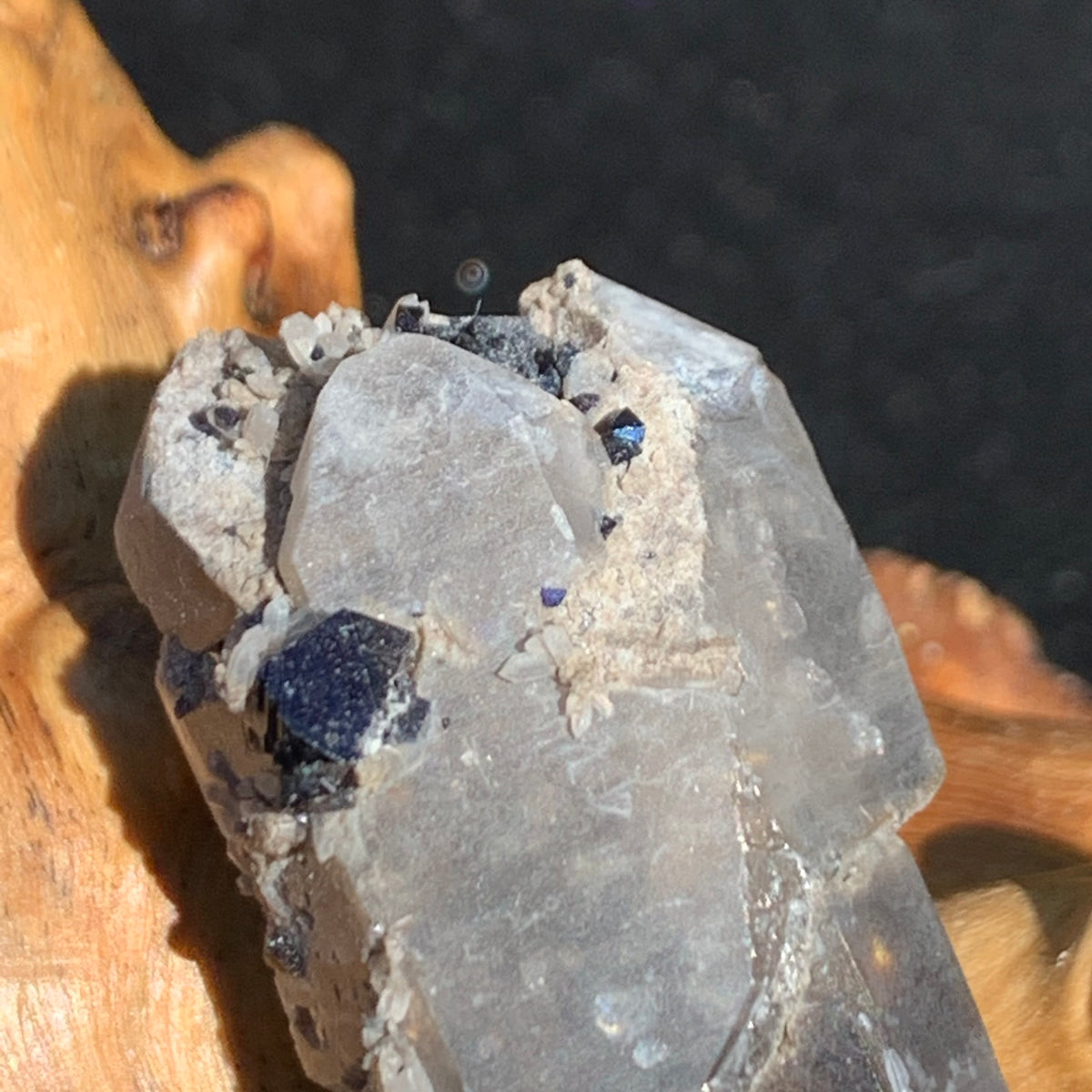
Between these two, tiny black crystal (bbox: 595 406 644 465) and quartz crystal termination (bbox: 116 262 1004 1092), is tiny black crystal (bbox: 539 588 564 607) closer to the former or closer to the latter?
quartz crystal termination (bbox: 116 262 1004 1092)

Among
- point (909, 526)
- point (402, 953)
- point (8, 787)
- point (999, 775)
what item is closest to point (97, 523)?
point (8, 787)

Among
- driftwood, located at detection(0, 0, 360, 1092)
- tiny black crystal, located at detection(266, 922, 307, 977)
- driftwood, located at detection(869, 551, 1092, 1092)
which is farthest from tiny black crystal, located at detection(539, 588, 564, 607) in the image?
driftwood, located at detection(869, 551, 1092, 1092)

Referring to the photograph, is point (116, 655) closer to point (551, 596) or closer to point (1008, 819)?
point (551, 596)

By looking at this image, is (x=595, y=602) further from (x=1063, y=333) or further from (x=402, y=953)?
(x=1063, y=333)

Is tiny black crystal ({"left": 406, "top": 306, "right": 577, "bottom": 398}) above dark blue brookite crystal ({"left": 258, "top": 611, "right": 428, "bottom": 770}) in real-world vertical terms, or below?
above

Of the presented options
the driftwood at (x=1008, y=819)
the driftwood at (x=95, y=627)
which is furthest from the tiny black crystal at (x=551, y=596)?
the driftwood at (x=1008, y=819)

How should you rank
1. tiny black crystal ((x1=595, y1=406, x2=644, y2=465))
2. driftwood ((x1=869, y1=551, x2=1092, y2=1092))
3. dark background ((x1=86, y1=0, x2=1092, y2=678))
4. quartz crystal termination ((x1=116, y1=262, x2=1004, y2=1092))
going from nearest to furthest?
quartz crystal termination ((x1=116, y1=262, x2=1004, y2=1092)), tiny black crystal ((x1=595, y1=406, x2=644, y2=465)), driftwood ((x1=869, y1=551, x2=1092, y2=1092)), dark background ((x1=86, y1=0, x2=1092, y2=678))

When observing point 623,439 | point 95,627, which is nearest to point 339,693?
point 623,439

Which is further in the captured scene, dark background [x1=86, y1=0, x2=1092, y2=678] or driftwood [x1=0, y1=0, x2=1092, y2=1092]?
dark background [x1=86, y1=0, x2=1092, y2=678]

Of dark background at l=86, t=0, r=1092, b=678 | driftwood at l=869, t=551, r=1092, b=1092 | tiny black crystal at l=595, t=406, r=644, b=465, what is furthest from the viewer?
dark background at l=86, t=0, r=1092, b=678
